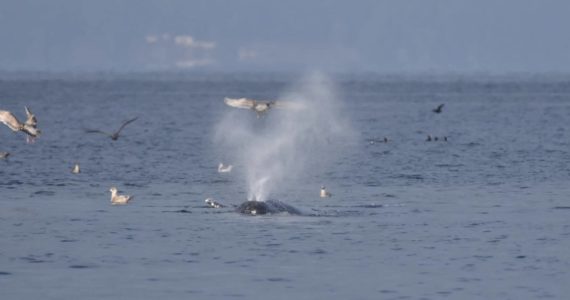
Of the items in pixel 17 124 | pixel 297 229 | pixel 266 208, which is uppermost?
pixel 17 124

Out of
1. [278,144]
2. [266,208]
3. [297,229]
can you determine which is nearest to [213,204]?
[266,208]

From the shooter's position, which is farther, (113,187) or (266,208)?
(113,187)

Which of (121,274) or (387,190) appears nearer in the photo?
(121,274)

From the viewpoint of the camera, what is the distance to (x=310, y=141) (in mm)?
83375

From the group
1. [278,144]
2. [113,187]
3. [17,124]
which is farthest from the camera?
[278,144]

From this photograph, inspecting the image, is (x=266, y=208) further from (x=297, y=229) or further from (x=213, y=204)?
(x=297, y=229)

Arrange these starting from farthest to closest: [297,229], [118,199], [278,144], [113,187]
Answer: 1. [278,144]
2. [113,187]
3. [118,199]
4. [297,229]

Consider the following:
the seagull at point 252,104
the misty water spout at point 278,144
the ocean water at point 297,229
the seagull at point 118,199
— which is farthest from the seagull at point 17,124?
the misty water spout at point 278,144

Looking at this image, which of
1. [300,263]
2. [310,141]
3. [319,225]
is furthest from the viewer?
[310,141]

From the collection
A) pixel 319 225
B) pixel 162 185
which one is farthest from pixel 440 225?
pixel 162 185

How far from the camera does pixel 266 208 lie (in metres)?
37.7

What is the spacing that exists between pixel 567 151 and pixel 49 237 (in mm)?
41526

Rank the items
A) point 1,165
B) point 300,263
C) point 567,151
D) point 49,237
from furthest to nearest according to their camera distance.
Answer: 1. point 567,151
2. point 1,165
3. point 49,237
4. point 300,263

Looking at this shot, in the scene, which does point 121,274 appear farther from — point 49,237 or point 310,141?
point 310,141
